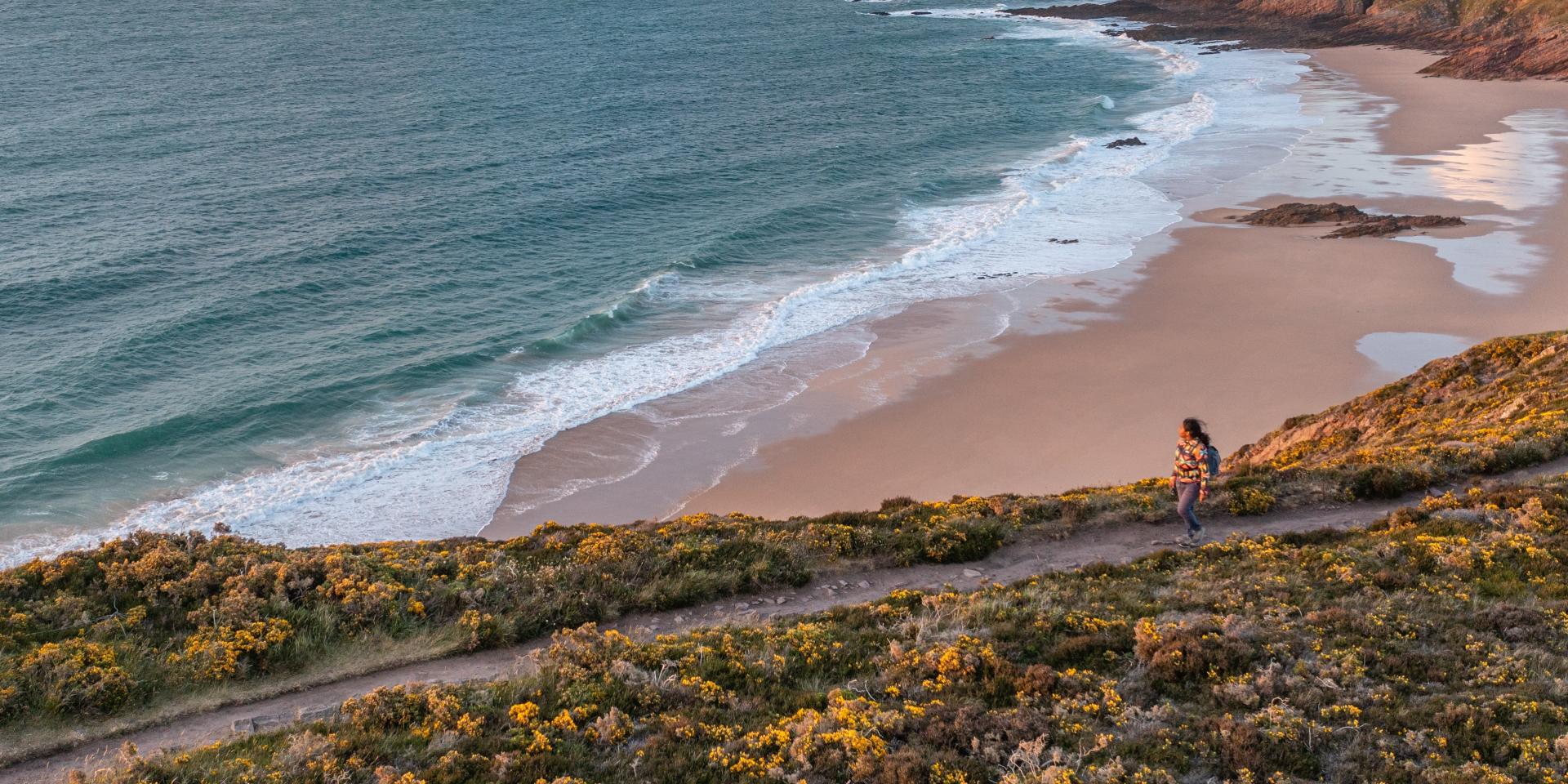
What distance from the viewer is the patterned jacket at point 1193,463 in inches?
511

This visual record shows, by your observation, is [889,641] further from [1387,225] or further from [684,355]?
[1387,225]

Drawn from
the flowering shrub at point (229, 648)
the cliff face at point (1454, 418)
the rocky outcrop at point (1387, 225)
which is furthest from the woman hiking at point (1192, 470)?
the rocky outcrop at point (1387, 225)

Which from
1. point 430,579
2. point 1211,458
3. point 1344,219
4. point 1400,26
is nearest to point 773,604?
point 430,579

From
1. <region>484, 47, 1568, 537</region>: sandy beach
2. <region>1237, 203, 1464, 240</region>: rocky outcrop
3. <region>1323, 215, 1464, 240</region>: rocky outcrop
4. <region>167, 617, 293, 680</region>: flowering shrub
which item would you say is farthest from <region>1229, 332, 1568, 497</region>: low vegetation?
<region>1237, 203, 1464, 240</region>: rocky outcrop

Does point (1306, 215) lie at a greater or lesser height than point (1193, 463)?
lesser

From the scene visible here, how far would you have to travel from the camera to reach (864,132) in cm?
5744

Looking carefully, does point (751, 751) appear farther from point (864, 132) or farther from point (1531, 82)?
point (1531, 82)

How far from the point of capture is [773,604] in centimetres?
1217

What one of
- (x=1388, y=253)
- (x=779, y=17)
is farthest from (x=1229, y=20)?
(x=1388, y=253)

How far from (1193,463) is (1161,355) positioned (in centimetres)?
1561

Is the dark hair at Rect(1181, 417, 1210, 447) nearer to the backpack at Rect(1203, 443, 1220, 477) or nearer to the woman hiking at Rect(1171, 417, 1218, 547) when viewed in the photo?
the woman hiking at Rect(1171, 417, 1218, 547)

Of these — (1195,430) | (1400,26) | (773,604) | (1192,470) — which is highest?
(1400,26)

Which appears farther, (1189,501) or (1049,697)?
(1189,501)

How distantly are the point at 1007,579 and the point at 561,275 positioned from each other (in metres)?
26.4
